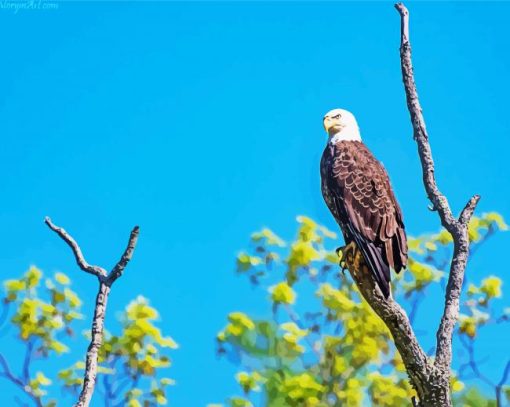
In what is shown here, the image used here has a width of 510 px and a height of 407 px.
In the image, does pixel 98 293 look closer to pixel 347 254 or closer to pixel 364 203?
pixel 347 254

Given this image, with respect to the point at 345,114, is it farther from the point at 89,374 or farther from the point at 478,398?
the point at 478,398

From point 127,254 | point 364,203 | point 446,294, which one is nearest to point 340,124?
point 364,203

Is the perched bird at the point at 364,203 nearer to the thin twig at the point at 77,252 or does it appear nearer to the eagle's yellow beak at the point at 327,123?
the eagle's yellow beak at the point at 327,123

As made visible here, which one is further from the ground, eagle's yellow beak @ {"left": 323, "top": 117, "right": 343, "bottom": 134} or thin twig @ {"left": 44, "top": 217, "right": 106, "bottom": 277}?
eagle's yellow beak @ {"left": 323, "top": 117, "right": 343, "bottom": 134}

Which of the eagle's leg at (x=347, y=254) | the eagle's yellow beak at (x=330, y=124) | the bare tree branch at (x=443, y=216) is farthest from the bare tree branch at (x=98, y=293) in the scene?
the eagle's yellow beak at (x=330, y=124)

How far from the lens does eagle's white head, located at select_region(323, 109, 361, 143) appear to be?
21.3 ft

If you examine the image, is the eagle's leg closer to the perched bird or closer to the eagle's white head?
the perched bird

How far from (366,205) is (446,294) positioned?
2.69ft

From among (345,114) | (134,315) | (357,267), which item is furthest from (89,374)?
(134,315)

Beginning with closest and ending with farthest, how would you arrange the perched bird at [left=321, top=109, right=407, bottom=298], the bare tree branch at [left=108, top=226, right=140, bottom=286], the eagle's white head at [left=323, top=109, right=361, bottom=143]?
the bare tree branch at [left=108, top=226, right=140, bottom=286] < the perched bird at [left=321, top=109, right=407, bottom=298] < the eagle's white head at [left=323, top=109, right=361, bottom=143]

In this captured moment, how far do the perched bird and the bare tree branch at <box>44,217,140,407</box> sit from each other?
1.32 m

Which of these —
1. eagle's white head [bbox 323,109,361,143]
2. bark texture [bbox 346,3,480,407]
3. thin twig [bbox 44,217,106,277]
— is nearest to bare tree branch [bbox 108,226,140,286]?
thin twig [bbox 44,217,106,277]

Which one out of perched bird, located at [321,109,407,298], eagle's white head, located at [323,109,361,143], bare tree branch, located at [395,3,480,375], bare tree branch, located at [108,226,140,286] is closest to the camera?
bare tree branch, located at [108,226,140,286]

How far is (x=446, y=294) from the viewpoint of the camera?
5.16m
